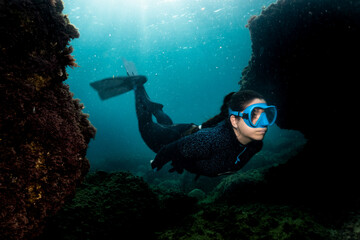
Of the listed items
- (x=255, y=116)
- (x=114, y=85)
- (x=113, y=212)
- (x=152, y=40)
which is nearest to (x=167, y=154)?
(x=255, y=116)

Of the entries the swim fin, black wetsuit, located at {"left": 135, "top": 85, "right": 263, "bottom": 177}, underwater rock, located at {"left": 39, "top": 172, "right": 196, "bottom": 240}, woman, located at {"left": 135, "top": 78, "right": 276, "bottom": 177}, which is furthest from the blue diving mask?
the swim fin

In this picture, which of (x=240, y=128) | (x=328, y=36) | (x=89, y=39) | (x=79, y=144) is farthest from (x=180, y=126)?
(x=89, y=39)

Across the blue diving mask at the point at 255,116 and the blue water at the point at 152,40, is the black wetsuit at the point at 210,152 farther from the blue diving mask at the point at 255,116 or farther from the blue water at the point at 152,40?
the blue water at the point at 152,40

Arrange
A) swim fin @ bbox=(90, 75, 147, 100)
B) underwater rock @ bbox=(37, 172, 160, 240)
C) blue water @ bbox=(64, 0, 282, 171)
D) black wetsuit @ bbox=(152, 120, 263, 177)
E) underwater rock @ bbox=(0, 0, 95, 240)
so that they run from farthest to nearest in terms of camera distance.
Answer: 1. blue water @ bbox=(64, 0, 282, 171)
2. swim fin @ bbox=(90, 75, 147, 100)
3. black wetsuit @ bbox=(152, 120, 263, 177)
4. underwater rock @ bbox=(37, 172, 160, 240)
5. underwater rock @ bbox=(0, 0, 95, 240)

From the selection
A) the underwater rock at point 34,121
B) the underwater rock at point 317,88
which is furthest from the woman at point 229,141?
the underwater rock at point 34,121

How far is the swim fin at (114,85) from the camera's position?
22.6ft

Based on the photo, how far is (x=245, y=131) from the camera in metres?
3.48

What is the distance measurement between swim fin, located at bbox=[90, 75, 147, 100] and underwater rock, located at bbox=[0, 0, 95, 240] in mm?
5924

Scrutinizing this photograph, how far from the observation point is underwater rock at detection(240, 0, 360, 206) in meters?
3.07

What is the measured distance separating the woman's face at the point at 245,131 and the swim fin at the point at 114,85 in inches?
209

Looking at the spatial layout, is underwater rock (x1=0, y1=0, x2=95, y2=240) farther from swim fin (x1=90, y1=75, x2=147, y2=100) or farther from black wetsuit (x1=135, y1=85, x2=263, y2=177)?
swim fin (x1=90, y1=75, x2=147, y2=100)

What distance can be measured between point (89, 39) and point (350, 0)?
44427 mm

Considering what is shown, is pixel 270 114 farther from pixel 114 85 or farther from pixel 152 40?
pixel 152 40

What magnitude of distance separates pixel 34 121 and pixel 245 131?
333cm
